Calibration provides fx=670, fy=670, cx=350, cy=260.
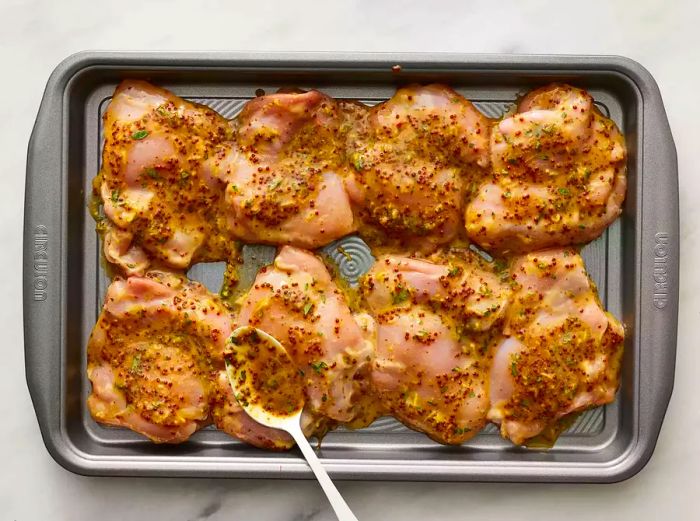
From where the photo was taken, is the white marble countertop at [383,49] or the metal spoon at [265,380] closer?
the metal spoon at [265,380]

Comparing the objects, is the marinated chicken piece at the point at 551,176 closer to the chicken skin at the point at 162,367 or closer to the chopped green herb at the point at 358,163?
the chopped green herb at the point at 358,163

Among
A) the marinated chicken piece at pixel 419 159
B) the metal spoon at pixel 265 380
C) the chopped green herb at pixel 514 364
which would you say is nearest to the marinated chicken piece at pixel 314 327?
the metal spoon at pixel 265 380

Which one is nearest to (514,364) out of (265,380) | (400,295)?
(400,295)

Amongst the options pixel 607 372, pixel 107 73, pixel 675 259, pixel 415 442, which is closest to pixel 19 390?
pixel 107 73

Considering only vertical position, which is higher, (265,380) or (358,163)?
(358,163)

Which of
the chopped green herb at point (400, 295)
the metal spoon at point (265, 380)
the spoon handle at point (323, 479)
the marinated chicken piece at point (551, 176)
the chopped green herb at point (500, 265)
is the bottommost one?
the spoon handle at point (323, 479)

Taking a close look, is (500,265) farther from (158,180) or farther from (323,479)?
(158,180)

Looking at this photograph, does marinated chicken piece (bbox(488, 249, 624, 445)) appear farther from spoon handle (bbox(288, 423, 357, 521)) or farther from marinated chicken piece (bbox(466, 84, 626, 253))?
spoon handle (bbox(288, 423, 357, 521))
